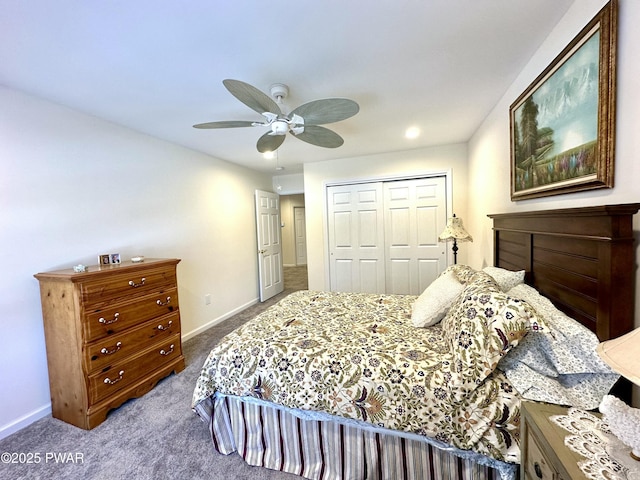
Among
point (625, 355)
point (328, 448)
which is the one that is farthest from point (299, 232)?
point (625, 355)

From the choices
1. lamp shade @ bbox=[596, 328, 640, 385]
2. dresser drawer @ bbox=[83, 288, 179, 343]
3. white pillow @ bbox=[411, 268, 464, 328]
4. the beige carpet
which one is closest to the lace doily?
lamp shade @ bbox=[596, 328, 640, 385]

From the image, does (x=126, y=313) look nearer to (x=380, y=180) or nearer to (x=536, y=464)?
(x=536, y=464)

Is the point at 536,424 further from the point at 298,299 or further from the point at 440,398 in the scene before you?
the point at 298,299

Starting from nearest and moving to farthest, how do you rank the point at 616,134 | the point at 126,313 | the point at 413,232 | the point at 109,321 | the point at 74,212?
1. the point at 616,134
2. the point at 109,321
3. the point at 126,313
4. the point at 74,212
5. the point at 413,232

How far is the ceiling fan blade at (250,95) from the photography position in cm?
134

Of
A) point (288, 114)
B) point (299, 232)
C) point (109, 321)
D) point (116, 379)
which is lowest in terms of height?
point (116, 379)

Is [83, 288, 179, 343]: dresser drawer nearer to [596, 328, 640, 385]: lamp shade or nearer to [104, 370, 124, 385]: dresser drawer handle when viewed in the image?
[104, 370, 124, 385]: dresser drawer handle

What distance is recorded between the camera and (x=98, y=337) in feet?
6.00

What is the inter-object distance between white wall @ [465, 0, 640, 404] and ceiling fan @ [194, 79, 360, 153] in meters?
1.09

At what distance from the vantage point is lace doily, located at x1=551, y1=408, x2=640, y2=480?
68 cm

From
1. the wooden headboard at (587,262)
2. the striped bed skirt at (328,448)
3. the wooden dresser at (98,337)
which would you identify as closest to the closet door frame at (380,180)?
the wooden headboard at (587,262)

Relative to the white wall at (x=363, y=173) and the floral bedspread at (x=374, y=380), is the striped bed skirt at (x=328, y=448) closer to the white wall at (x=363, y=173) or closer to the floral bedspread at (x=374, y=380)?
the floral bedspread at (x=374, y=380)

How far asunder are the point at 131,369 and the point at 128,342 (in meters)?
0.22

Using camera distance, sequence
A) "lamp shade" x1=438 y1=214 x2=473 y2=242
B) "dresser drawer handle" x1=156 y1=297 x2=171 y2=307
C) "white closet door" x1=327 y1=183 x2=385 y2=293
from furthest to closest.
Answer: "white closet door" x1=327 y1=183 x2=385 y2=293, "lamp shade" x1=438 y1=214 x2=473 y2=242, "dresser drawer handle" x1=156 y1=297 x2=171 y2=307
